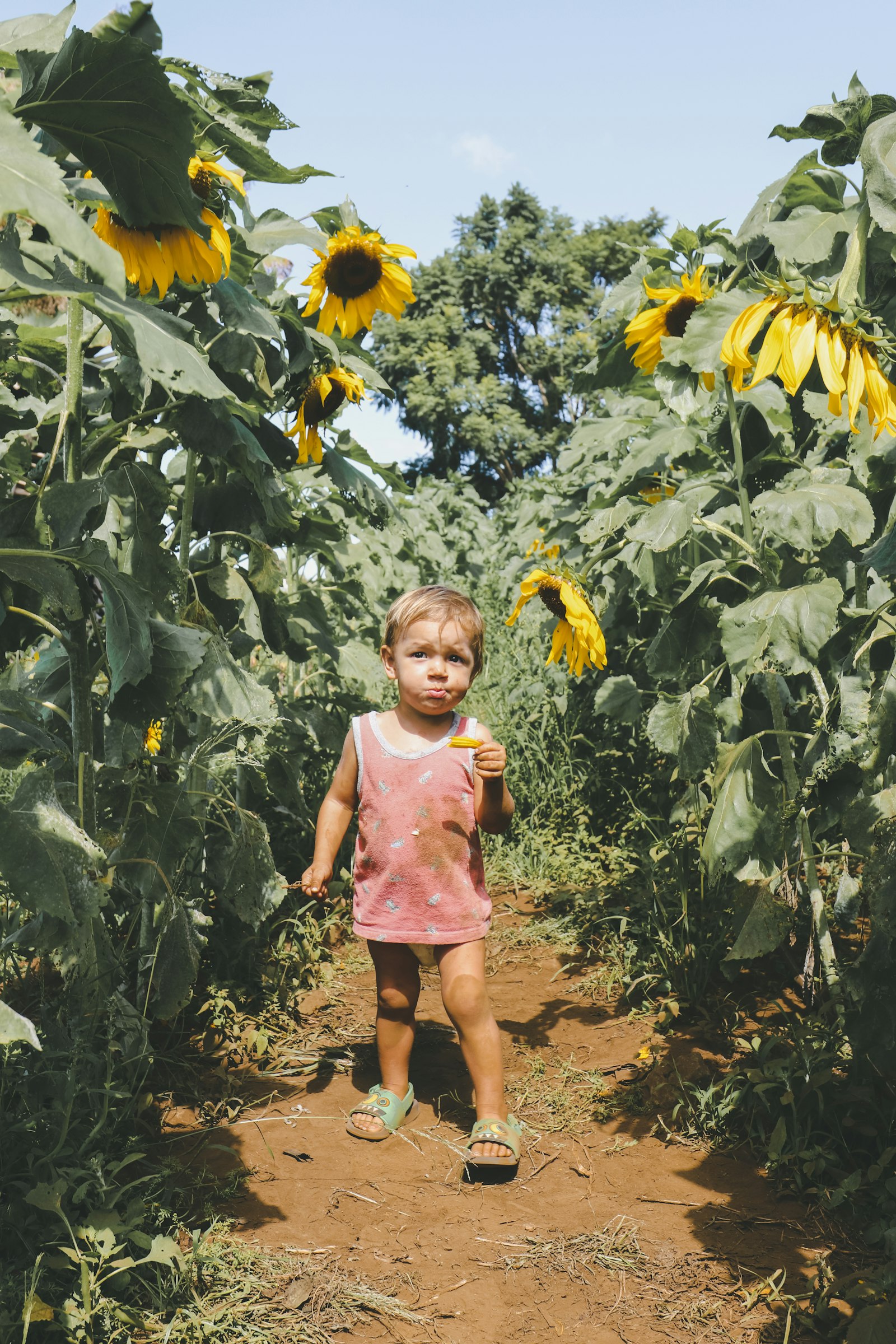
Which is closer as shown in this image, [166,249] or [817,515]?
[817,515]

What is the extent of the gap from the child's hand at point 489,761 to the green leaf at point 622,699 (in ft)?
3.85

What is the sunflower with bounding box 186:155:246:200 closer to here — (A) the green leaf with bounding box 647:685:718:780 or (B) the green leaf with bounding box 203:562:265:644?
(B) the green leaf with bounding box 203:562:265:644

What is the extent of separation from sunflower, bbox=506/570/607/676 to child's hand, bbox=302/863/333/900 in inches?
28.9

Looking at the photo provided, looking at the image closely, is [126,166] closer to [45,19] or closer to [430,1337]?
[45,19]

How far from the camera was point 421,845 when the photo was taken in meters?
2.61

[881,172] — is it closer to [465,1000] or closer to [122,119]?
[122,119]

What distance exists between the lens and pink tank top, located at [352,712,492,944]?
Answer: 102 inches

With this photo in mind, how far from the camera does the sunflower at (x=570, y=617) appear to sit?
265 cm

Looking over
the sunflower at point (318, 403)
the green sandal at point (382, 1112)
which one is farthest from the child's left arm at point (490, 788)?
the sunflower at point (318, 403)

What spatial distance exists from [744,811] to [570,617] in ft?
1.99

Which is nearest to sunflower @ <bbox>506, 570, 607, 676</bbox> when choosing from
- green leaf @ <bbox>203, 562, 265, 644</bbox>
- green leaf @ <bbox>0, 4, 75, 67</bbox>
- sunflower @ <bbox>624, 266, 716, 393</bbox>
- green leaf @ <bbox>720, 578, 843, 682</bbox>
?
green leaf @ <bbox>720, 578, 843, 682</bbox>

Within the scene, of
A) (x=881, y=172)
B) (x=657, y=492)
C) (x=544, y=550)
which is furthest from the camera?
(x=544, y=550)

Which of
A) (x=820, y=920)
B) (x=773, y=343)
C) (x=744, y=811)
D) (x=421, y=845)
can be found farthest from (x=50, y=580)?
(x=820, y=920)

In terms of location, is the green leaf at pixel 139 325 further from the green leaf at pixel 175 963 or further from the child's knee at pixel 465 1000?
the child's knee at pixel 465 1000
